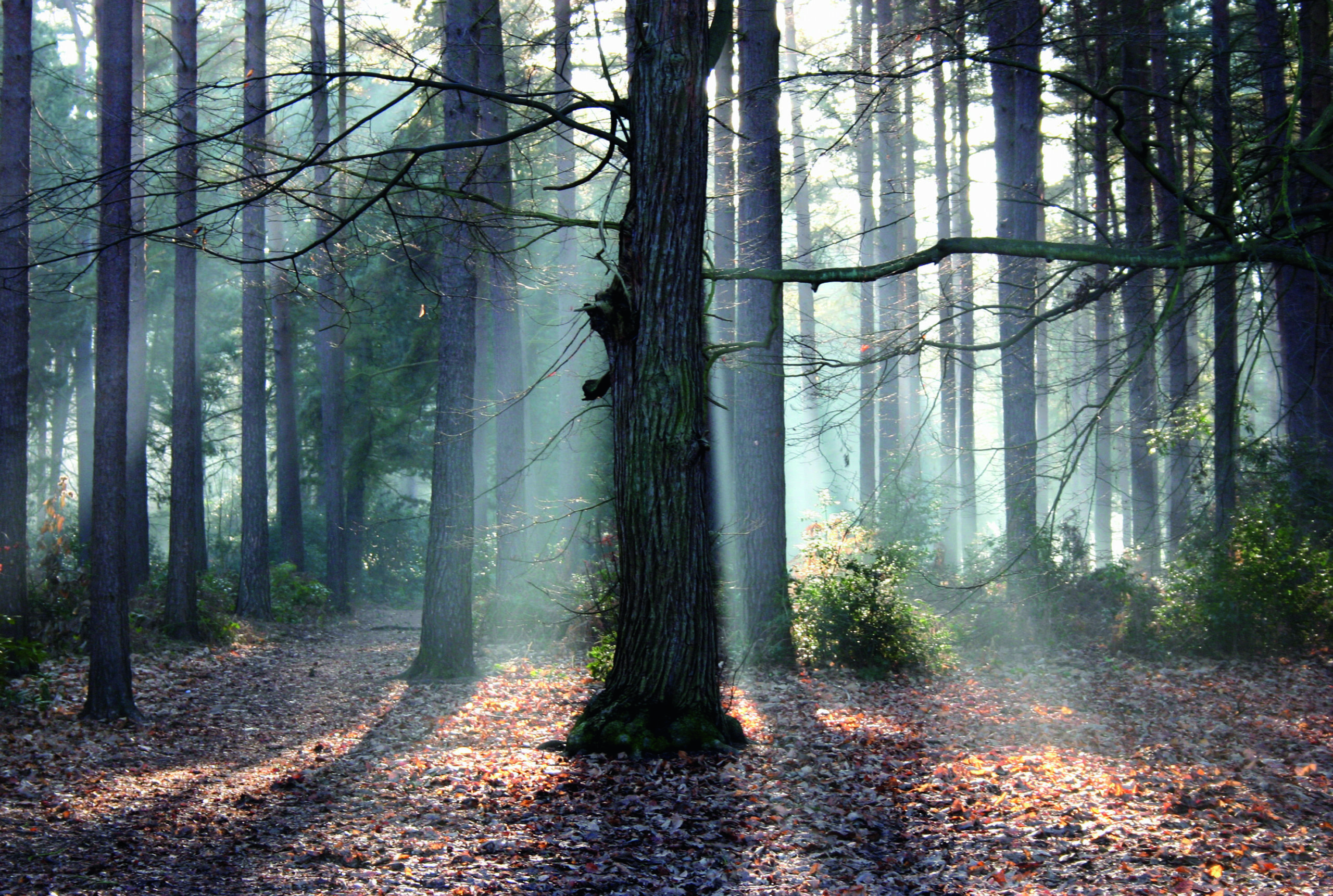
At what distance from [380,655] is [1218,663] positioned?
36.6ft

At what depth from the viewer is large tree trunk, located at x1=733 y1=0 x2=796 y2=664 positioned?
10352 mm

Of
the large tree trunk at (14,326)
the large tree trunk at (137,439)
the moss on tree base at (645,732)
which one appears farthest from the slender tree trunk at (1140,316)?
the large tree trunk at (137,439)

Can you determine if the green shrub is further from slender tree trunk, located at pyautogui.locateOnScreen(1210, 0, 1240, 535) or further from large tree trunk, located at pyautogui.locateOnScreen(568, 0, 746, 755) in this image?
large tree trunk, located at pyautogui.locateOnScreen(568, 0, 746, 755)

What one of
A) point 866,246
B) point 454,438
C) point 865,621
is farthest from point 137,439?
point 866,246

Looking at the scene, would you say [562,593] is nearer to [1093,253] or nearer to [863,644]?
[863,644]

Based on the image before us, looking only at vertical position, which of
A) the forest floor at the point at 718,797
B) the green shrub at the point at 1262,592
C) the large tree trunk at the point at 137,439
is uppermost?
the large tree trunk at the point at 137,439

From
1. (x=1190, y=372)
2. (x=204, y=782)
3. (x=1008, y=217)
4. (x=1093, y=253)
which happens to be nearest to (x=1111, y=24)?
(x=1093, y=253)

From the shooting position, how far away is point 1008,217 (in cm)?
1355

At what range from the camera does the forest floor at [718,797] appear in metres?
4.41

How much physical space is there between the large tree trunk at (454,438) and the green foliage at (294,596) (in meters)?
7.15

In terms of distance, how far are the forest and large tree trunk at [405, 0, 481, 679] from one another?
0.06 metres

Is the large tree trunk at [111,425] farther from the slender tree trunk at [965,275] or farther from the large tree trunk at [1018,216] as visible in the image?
the slender tree trunk at [965,275]

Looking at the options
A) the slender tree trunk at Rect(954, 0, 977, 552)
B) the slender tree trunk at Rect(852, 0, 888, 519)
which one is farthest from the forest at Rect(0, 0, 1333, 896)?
the slender tree trunk at Rect(852, 0, 888, 519)

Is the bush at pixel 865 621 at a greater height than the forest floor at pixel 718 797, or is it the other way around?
the bush at pixel 865 621
